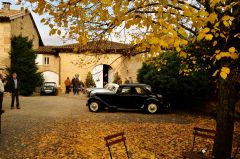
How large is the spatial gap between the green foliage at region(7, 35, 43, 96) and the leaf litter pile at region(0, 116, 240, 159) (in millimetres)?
15225

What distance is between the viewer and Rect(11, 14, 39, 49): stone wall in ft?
92.5

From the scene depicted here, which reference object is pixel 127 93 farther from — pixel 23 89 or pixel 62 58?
pixel 62 58

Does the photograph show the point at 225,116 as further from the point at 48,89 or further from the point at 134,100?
the point at 48,89

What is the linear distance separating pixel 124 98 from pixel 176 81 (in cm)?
293

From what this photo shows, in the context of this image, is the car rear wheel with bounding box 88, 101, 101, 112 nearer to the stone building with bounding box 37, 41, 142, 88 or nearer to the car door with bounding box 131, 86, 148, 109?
the car door with bounding box 131, 86, 148, 109

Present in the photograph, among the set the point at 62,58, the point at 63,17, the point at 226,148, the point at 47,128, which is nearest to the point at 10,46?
the point at 62,58

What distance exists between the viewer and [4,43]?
26578 mm

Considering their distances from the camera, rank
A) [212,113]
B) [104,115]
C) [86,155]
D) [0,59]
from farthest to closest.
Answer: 1. [0,59]
2. [212,113]
3. [104,115]
4. [86,155]

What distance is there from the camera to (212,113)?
645 inches

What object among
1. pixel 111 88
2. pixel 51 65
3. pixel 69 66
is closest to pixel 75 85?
pixel 69 66

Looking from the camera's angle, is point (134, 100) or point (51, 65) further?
point (51, 65)

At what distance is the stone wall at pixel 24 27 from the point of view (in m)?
28.2

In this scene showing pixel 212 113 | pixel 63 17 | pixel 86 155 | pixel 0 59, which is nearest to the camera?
pixel 63 17

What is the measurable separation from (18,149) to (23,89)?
19565mm
